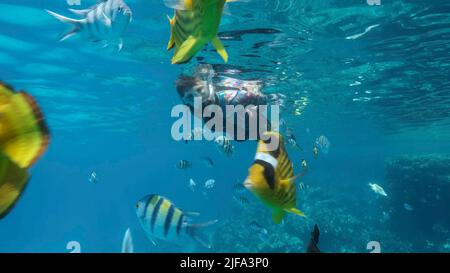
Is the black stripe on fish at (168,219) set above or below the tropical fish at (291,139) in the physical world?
above

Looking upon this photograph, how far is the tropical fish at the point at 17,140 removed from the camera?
756 mm

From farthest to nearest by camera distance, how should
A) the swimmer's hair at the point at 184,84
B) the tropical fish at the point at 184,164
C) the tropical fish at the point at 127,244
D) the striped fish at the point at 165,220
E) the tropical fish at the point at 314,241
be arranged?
the tropical fish at the point at 184,164 < the swimmer's hair at the point at 184,84 < the striped fish at the point at 165,220 < the tropical fish at the point at 127,244 < the tropical fish at the point at 314,241

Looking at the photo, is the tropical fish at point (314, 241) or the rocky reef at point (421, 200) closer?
the tropical fish at point (314, 241)

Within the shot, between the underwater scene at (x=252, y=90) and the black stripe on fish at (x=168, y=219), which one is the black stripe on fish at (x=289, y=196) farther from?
the black stripe on fish at (x=168, y=219)

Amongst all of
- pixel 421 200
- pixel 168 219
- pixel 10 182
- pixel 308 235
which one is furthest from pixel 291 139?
pixel 421 200

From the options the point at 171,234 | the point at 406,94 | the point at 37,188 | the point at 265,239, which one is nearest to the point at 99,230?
the point at 265,239

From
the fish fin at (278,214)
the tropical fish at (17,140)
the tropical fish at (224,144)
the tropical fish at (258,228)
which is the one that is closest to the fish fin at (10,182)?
the tropical fish at (17,140)

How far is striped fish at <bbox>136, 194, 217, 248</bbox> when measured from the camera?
387 cm

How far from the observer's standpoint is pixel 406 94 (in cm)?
2289

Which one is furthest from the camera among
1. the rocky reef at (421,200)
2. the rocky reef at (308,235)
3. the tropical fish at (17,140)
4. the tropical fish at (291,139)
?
the rocky reef at (421,200)

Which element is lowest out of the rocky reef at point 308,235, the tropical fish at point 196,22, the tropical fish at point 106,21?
the rocky reef at point 308,235

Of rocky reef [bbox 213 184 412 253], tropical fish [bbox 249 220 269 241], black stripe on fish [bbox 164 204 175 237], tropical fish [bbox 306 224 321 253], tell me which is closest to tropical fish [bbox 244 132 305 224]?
tropical fish [bbox 306 224 321 253]

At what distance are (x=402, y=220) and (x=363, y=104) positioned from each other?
9509mm
